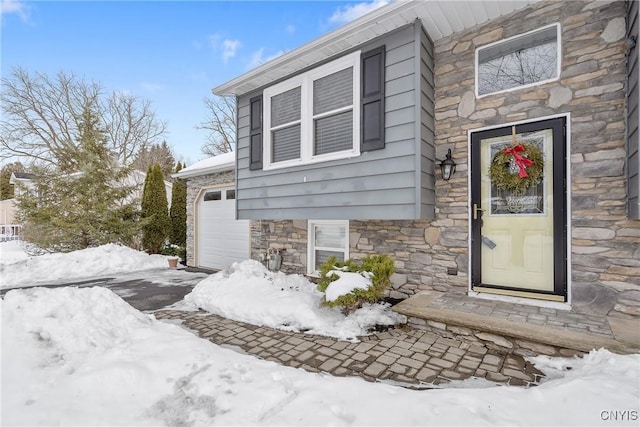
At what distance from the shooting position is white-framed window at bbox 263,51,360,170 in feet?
13.7

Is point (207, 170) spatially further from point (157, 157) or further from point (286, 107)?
point (157, 157)

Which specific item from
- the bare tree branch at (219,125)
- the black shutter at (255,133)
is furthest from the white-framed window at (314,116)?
the bare tree branch at (219,125)

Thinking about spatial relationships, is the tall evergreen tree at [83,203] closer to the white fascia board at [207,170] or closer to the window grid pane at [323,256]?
the white fascia board at [207,170]

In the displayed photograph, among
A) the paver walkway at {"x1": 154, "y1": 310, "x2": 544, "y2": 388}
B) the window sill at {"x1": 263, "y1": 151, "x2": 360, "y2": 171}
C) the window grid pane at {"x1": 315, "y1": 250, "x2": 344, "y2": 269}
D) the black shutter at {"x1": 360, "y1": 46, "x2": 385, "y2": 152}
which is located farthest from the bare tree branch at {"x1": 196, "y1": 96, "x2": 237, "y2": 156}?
the paver walkway at {"x1": 154, "y1": 310, "x2": 544, "y2": 388}

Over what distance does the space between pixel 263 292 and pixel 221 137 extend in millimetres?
14545

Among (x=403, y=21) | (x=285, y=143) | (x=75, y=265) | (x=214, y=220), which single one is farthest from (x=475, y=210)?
(x=75, y=265)

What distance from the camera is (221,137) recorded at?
16.9 metres

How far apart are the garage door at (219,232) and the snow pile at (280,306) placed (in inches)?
80.9

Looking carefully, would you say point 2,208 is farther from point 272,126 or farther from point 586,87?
point 586,87

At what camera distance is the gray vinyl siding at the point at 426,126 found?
11.9 feet

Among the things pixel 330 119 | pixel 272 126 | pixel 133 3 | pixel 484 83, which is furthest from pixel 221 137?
pixel 484 83

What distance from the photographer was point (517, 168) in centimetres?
343

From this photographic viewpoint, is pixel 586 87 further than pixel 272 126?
No

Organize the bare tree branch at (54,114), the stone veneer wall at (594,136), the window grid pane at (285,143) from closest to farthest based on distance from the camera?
the stone veneer wall at (594,136) → the window grid pane at (285,143) → the bare tree branch at (54,114)
